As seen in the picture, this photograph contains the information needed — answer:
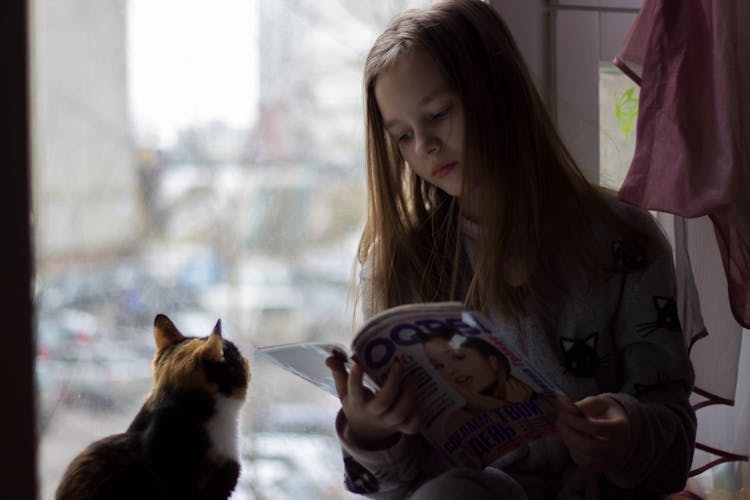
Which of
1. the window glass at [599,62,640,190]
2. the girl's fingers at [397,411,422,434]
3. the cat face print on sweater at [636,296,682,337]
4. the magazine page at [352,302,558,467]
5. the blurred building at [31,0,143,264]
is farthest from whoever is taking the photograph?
the window glass at [599,62,640,190]

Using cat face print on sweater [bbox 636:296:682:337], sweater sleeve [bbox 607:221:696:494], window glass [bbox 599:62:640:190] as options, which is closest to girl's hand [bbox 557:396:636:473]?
sweater sleeve [bbox 607:221:696:494]

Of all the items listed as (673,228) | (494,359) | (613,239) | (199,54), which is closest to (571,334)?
(613,239)

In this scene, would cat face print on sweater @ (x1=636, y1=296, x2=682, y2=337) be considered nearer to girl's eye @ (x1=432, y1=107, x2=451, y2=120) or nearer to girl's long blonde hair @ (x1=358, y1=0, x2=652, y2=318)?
girl's long blonde hair @ (x1=358, y1=0, x2=652, y2=318)

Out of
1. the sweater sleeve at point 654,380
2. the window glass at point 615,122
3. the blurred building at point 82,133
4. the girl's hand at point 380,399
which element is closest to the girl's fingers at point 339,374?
the girl's hand at point 380,399

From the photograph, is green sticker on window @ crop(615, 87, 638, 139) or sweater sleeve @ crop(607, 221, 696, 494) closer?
sweater sleeve @ crop(607, 221, 696, 494)

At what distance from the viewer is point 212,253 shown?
1125 millimetres

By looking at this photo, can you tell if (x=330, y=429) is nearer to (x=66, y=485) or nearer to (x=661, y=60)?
(x=66, y=485)

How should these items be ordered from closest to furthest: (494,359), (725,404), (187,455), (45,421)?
(494,359)
(187,455)
(45,421)
(725,404)

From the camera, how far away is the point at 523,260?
0.95m

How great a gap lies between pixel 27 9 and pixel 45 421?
69cm

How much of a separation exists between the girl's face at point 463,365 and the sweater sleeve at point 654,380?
6.4 inches

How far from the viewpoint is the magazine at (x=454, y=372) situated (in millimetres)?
677

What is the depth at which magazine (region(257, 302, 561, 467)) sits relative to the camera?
2.22 feet

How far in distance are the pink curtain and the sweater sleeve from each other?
0.10 m
